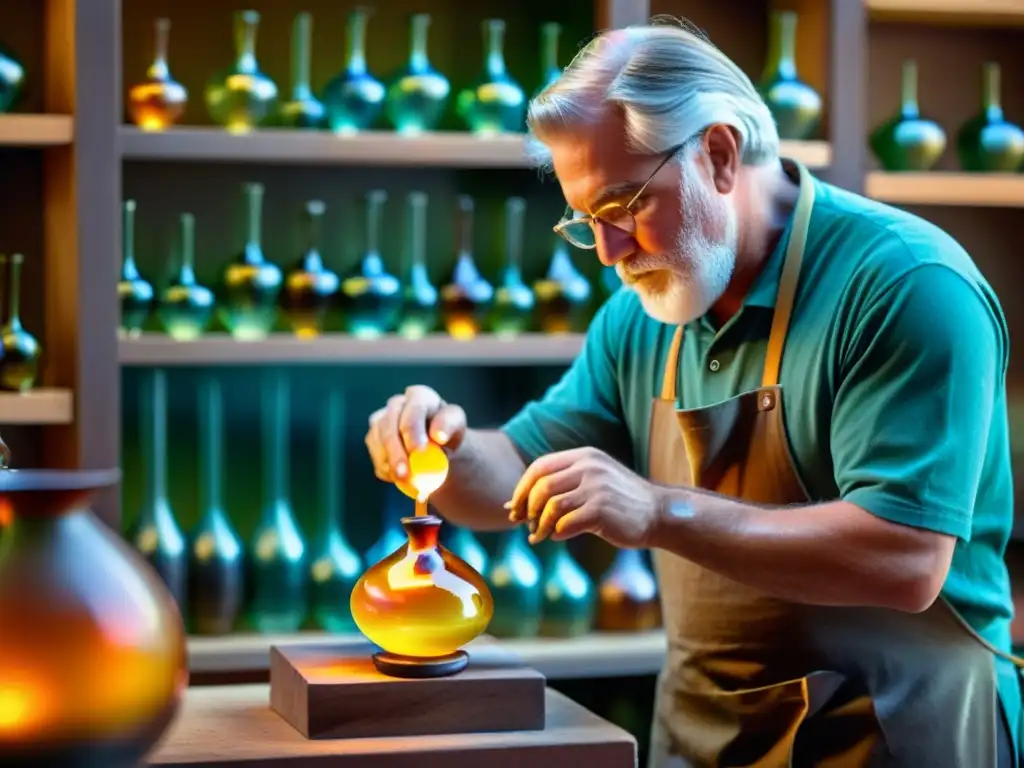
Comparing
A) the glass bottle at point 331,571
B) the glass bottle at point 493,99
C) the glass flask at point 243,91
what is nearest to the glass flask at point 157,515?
the glass bottle at point 331,571

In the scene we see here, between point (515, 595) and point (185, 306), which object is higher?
point (185, 306)

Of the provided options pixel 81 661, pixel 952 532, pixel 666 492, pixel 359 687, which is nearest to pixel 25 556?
pixel 81 661

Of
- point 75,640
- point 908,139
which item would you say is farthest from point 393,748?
point 908,139

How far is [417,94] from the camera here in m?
2.94

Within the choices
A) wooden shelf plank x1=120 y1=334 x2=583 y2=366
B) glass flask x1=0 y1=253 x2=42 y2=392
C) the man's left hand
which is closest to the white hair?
the man's left hand

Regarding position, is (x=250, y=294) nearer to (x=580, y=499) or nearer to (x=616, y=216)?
(x=616, y=216)

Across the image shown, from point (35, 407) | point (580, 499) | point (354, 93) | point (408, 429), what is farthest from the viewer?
point (354, 93)

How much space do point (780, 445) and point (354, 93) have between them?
4.53 feet

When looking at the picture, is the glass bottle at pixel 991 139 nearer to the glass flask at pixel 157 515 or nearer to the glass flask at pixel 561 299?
the glass flask at pixel 561 299

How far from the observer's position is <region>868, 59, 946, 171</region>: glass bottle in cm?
315

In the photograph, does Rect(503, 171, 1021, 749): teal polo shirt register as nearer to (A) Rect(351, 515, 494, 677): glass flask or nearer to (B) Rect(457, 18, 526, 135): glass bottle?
(A) Rect(351, 515, 494, 677): glass flask

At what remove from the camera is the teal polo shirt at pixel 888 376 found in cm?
165

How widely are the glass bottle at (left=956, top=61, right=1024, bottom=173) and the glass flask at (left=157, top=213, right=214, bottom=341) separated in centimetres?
156

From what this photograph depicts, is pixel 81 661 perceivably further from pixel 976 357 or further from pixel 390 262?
pixel 390 262
